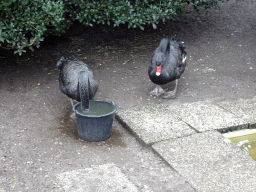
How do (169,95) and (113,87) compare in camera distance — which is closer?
(169,95)

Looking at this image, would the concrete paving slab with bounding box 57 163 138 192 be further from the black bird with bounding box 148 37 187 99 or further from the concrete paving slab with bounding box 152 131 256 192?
the black bird with bounding box 148 37 187 99

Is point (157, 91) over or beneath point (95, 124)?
beneath

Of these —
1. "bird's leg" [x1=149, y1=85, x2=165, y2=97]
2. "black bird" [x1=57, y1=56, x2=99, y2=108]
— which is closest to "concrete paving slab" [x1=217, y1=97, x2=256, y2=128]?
"bird's leg" [x1=149, y1=85, x2=165, y2=97]

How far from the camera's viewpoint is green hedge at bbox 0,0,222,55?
5.89 metres

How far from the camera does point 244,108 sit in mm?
5695

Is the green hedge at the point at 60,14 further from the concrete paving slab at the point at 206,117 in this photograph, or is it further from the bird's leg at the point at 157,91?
the concrete paving slab at the point at 206,117

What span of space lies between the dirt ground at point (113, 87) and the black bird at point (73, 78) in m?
0.53

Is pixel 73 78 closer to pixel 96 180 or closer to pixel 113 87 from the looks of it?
pixel 113 87

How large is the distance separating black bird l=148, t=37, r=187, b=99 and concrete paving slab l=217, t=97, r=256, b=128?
3.20 feet

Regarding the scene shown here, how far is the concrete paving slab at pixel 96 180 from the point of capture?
3877mm

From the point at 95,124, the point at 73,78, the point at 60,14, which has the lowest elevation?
the point at 95,124

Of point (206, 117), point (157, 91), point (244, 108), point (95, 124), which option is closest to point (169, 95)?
point (157, 91)

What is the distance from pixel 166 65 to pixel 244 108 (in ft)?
5.03

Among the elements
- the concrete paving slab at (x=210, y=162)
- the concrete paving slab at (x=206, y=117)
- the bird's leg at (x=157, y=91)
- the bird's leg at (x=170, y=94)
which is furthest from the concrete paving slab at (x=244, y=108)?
the bird's leg at (x=157, y=91)
